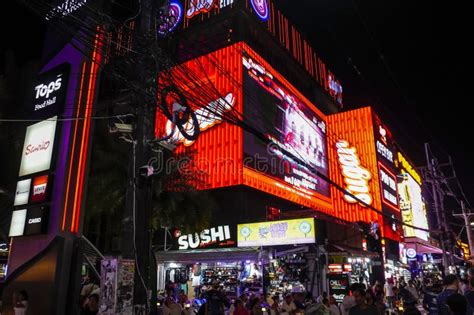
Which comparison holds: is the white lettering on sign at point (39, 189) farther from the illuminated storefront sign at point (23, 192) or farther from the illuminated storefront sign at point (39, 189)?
the illuminated storefront sign at point (23, 192)

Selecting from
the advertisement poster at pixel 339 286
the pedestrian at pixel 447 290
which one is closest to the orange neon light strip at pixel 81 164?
the pedestrian at pixel 447 290

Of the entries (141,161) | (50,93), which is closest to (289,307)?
(141,161)

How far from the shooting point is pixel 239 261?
22172mm

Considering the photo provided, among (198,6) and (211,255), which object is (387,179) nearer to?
(198,6)

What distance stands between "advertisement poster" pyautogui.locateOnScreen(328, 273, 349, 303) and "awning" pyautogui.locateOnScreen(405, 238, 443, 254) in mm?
31114

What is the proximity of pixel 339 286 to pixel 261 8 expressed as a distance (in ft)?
78.1

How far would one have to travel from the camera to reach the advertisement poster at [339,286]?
59.5 ft

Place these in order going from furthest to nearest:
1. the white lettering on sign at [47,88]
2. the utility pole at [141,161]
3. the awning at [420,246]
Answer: the awning at [420,246]
the white lettering on sign at [47,88]
the utility pole at [141,161]

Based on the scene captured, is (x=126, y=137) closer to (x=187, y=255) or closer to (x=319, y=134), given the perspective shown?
(x=187, y=255)

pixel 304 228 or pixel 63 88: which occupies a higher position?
pixel 63 88

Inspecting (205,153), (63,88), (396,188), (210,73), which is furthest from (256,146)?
(396,188)

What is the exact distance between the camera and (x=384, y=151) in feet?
150

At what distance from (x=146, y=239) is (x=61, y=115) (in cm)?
599

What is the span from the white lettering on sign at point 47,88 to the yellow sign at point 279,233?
12254 millimetres
